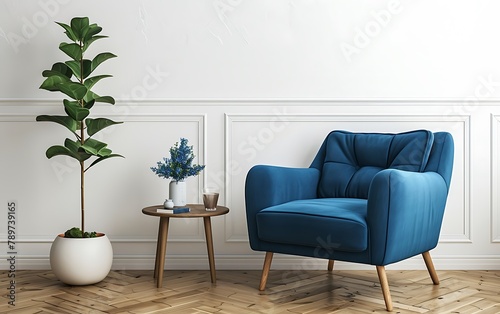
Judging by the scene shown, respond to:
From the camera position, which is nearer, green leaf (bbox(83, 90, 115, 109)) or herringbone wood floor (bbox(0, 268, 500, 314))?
herringbone wood floor (bbox(0, 268, 500, 314))

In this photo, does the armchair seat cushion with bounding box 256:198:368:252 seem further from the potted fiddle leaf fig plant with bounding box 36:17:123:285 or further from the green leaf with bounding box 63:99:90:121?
the green leaf with bounding box 63:99:90:121

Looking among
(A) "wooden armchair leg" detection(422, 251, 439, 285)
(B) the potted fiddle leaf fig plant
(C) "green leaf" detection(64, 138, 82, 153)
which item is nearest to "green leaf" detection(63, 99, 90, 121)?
(B) the potted fiddle leaf fig plant

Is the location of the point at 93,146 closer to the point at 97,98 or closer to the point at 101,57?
the point at 97,98

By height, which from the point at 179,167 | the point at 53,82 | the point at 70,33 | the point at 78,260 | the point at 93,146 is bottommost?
the point at 78,260

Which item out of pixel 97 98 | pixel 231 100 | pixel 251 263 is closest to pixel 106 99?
pixel 97 98

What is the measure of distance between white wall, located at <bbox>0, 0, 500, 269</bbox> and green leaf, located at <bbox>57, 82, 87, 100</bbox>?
43 cm

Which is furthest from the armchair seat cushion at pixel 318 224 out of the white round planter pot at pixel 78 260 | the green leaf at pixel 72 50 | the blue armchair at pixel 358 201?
the green leaf at pixel 72 50

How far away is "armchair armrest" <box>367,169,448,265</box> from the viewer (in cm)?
254

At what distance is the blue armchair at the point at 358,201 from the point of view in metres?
2.57

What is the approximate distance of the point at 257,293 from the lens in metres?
2.93

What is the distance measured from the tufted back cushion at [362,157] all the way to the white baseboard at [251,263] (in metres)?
0.50

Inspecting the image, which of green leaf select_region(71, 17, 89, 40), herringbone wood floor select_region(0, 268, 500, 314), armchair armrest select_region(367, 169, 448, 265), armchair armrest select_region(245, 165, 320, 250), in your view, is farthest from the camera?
green leaf select_region(71, 17, 89, 40)

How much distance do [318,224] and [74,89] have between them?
Answer: 1.45 meters

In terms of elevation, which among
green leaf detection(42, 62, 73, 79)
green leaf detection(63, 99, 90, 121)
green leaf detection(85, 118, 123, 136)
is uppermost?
green leaf detection(42, 62, 73, 79)
